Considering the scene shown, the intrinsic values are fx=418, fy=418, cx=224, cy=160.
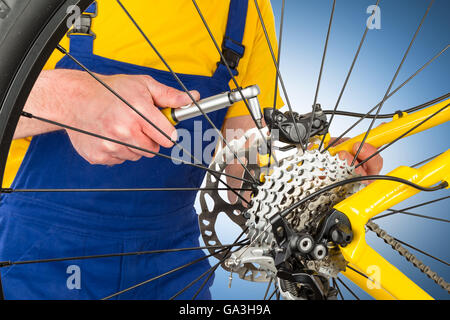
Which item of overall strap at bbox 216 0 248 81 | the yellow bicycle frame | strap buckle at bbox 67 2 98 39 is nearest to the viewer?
the yellow bicycle frame

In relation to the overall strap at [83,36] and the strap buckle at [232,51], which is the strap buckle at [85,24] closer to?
the overall strap at [83,36]

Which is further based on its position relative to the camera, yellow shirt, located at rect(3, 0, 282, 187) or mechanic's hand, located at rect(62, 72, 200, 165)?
yellow shirt, located at rect(3, 0, 282, 187)

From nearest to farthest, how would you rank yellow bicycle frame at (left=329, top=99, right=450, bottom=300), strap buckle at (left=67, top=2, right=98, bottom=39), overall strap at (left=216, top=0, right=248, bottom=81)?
yellow bicycle frame at (left=329, top=99, right=450, bottom=300) < strap buckle at (left=67, top=2, right=98, bottom=39) < overall strap at (left=216, top=0, right=248, bottom=81)

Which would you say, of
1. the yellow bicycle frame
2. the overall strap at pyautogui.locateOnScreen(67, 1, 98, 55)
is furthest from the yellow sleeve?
the yellow bicycle frame

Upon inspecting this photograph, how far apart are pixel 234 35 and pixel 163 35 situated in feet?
0.37

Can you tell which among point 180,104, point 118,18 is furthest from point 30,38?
point 118,18

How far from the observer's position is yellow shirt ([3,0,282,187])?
555 millimetres

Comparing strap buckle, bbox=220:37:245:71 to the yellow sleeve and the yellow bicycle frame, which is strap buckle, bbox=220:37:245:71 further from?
the yellow bicycle frame

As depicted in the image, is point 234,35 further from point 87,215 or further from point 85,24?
point 87,215

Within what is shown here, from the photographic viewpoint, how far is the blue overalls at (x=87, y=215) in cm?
57

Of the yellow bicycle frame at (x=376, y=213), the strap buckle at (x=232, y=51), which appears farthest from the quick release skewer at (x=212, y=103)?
the strap buckle at (x=232, y=51)

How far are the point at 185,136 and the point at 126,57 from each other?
0.15m

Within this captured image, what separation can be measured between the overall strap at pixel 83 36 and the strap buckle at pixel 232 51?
20 centimetres
